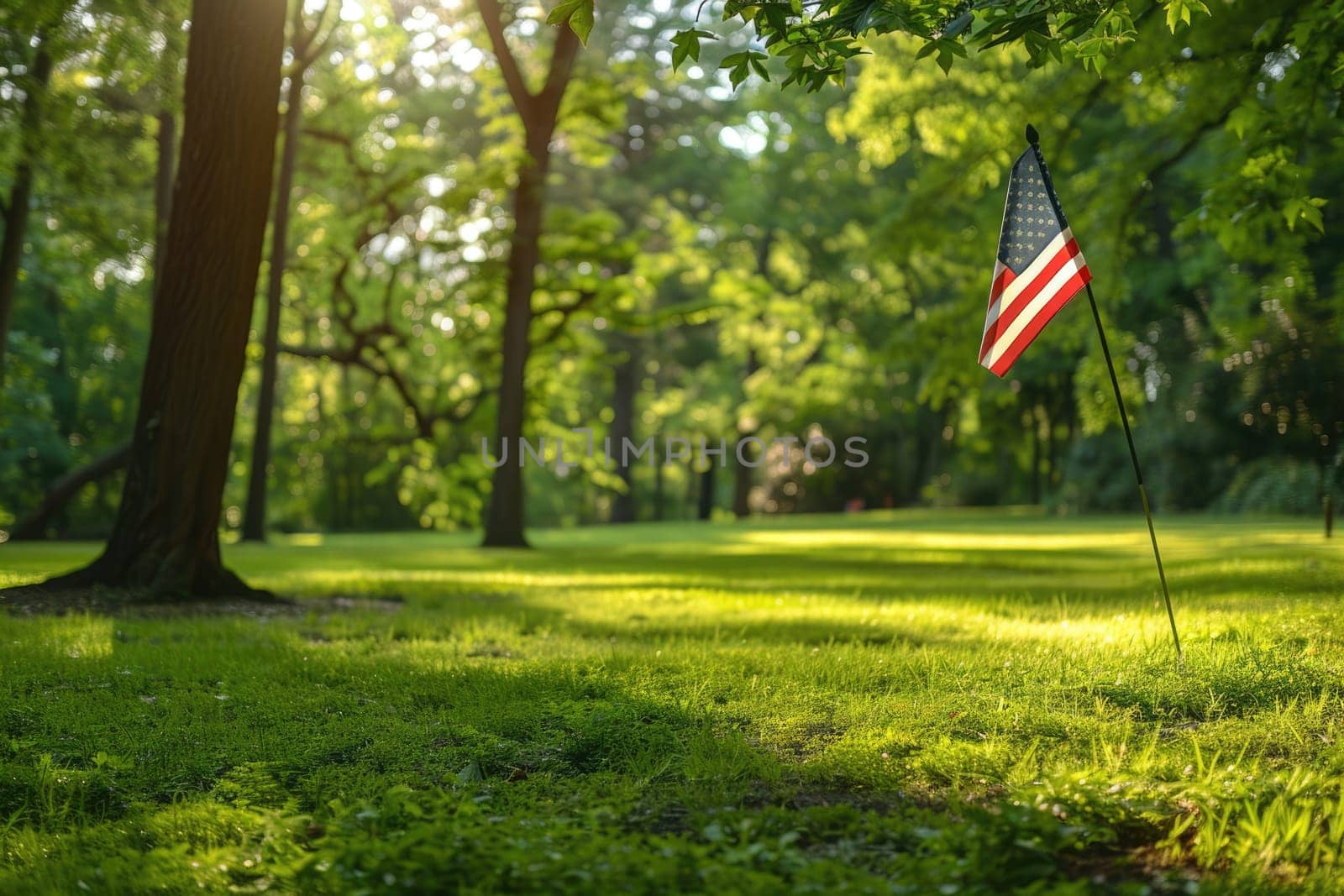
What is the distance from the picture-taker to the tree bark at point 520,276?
1959 cm

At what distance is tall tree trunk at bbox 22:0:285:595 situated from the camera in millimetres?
9141

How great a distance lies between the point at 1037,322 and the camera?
6.36 meters

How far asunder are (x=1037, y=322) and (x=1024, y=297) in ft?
0.53

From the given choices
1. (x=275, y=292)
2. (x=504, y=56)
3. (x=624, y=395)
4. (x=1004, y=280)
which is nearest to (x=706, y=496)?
(x=624, y=395)

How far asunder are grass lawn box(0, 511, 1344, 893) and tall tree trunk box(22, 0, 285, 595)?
1.13 metres

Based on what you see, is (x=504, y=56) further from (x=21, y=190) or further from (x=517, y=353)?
(x=21, y=190)

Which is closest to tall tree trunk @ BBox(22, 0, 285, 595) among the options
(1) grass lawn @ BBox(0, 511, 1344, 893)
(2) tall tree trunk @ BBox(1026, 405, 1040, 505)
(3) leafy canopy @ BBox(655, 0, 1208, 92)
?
(1) grass lawn @ BBox(0, 511, 1344, 893)

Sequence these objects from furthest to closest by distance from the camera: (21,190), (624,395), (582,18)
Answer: (624,395) < (21,190) < (582,18)

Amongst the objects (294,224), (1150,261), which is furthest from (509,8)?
(1150,261)

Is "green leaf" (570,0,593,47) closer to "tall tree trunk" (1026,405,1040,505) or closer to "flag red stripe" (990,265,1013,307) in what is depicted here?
"flag red stripe" (990,265,1013,307)

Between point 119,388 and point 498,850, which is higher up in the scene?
point 119,388

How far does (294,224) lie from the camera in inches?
1137

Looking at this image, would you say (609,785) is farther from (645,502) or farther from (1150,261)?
(645,502)

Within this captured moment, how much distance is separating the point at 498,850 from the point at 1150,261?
32.5 metres
